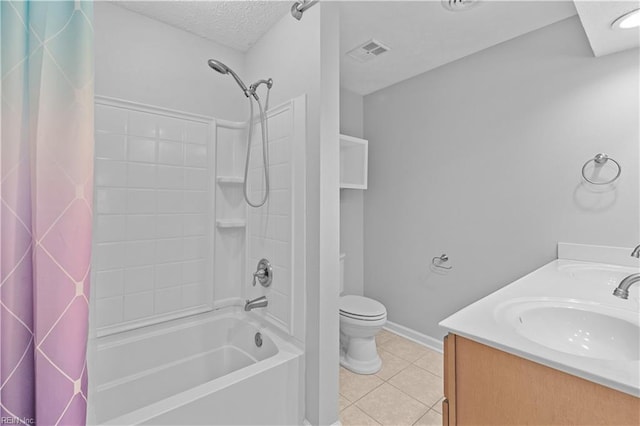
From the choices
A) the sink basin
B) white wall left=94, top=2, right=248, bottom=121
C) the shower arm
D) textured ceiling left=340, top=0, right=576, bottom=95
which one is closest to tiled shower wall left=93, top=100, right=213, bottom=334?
white wall left=94, top=2, right=248, bottom=121

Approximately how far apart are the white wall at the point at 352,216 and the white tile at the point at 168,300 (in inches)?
58.3

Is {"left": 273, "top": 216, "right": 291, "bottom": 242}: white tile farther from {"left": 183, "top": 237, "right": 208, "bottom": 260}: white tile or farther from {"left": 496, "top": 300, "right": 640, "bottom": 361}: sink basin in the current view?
{"left": 496, "top": 300, "right": 640, "bottom": 361}: sink basin

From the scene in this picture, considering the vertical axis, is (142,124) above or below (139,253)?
above

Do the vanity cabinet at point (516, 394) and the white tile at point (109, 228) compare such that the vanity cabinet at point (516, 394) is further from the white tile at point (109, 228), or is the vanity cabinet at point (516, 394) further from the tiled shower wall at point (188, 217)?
the white tile at point (109, 228)

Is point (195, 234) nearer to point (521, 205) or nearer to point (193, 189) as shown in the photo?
point (193, 189)

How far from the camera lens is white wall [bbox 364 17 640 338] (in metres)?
1.69

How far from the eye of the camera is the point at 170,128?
1.88 meters

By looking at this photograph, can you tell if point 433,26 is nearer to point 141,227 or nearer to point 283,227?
point 283,227

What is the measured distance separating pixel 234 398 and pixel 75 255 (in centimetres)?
109

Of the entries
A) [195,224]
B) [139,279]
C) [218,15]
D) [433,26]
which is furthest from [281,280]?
[433,26]

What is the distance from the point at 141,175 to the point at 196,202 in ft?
1.20

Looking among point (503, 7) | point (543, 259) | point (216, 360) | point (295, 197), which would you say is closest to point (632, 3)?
point (503, 7)

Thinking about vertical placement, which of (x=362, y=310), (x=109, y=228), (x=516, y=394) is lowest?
(x=362, y=310)

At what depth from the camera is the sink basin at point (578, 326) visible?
0.88 meters
